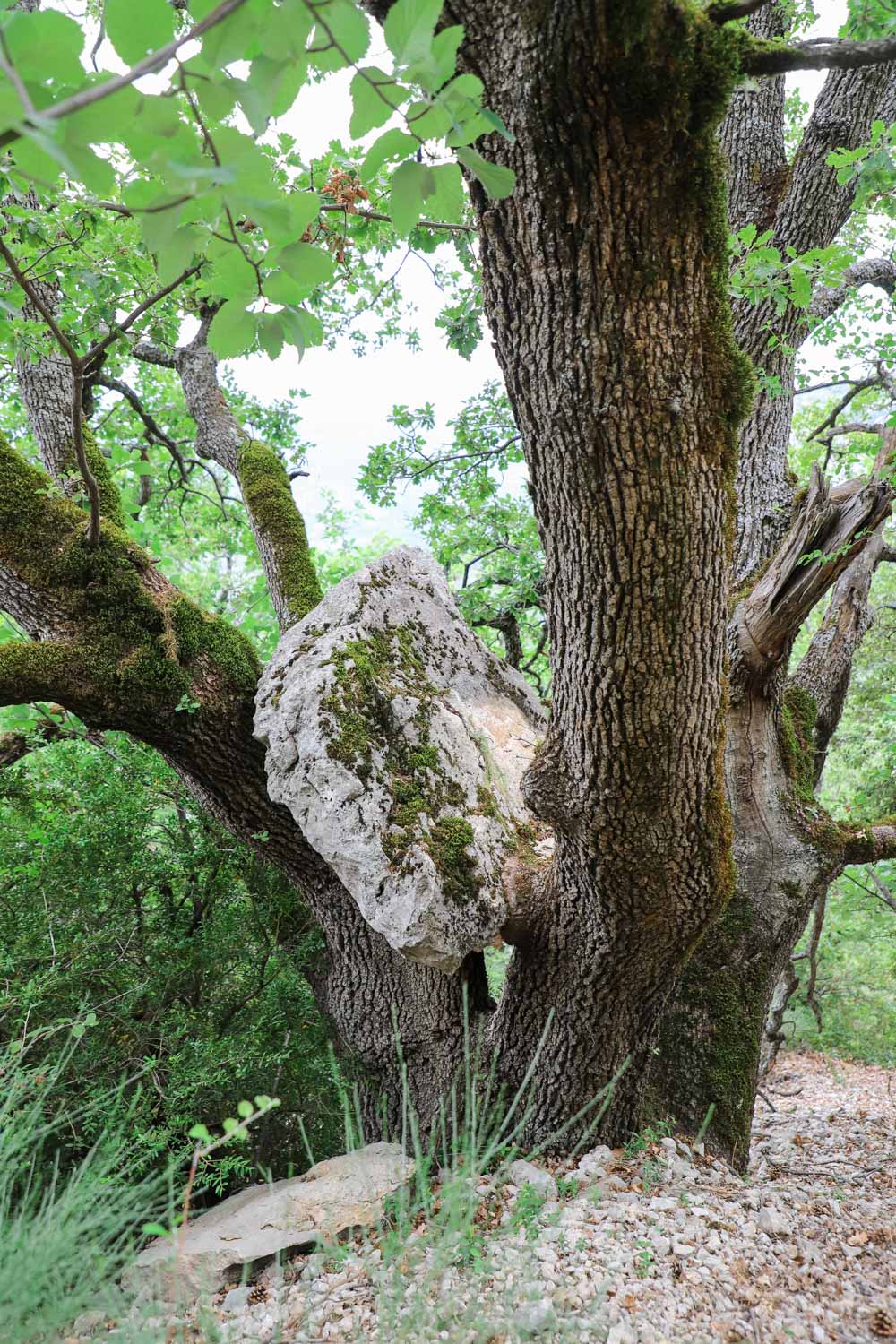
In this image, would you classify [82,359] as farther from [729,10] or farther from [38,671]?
[729,10]

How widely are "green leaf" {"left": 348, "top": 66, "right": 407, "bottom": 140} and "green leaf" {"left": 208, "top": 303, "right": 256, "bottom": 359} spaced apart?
29 centimetres

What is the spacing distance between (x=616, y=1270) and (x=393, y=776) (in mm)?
1785

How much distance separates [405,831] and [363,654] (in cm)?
89

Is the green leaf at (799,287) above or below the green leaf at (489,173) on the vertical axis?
above

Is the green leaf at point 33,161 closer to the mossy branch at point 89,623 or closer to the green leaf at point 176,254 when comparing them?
the green leaf at point 176,254

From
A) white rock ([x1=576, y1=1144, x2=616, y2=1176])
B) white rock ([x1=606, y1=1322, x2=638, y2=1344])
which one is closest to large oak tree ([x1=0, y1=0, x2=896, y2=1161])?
white rock ([x1=576, y1=1144, x2=616, y2=1176])

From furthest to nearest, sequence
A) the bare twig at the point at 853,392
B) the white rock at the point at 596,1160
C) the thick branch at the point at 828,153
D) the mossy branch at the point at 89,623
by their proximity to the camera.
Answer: the bare twig at the point at 853,392
the thick branch at the point at 828,153
the mossy branch at the point at 89,623
the white rock at the point at 596,1160

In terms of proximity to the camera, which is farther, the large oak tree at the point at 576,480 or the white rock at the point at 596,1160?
the white rock at the point at 596,1160

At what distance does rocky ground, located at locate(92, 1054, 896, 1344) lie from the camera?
2.06m

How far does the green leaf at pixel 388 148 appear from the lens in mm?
1045

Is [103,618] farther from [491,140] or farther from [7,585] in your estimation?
[491,140]

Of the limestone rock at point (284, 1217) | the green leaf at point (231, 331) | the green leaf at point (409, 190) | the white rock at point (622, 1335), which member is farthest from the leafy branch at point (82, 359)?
the white rock at point (622, 1335)

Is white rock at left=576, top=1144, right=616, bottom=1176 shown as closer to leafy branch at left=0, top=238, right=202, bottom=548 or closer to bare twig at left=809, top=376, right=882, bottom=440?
leafy branch at left=0, top=238, right=202, bottom=548

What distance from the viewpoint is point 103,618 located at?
3.59m
